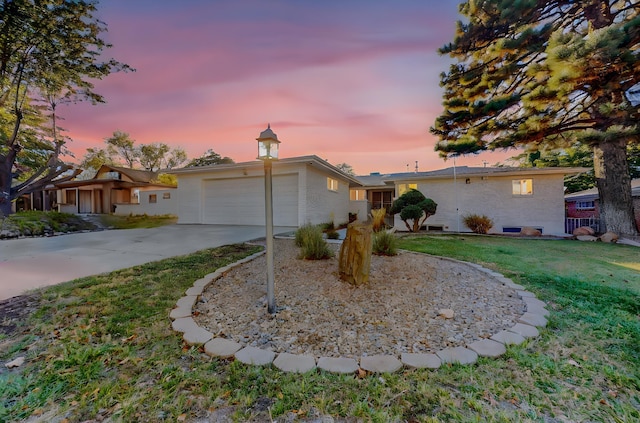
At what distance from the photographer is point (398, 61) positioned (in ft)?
20.9

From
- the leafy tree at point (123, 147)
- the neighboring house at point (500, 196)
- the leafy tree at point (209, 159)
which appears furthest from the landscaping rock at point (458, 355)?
the leafy tree at point (123, 147)

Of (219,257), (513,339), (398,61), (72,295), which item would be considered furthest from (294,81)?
(513,339)

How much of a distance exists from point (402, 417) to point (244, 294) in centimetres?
227

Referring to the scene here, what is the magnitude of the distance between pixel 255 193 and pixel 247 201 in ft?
1.81

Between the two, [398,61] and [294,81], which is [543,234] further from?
[294,81]

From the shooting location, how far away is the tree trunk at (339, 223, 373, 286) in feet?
10.9

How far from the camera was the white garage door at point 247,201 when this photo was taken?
413 inches

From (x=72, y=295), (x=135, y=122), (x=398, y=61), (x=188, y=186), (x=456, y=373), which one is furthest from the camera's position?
(x=188, y=186)

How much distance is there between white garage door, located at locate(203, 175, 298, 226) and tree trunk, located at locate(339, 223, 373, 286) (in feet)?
23.2

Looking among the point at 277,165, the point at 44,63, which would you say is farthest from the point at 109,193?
the point at 277,165

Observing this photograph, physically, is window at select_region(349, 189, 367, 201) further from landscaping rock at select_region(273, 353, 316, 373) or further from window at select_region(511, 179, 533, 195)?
landscaping rock at select_region(273, 353, 316, 373)

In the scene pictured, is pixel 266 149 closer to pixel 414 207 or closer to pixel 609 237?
pixel 414 207

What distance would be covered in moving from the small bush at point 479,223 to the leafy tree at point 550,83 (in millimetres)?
2900

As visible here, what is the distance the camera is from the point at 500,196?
35.2ft
